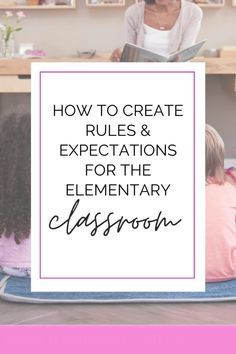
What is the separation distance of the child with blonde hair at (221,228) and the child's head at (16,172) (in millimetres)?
232

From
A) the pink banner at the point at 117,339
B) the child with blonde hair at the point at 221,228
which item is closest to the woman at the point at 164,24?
the child with blonde hair at the point at 221,228

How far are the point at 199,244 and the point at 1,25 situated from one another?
6.37 feet

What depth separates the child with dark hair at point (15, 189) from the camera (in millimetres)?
797

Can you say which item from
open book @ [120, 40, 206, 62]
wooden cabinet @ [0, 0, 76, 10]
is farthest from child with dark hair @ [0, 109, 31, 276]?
wooden cabinet @ [0, 0, 76, 10]

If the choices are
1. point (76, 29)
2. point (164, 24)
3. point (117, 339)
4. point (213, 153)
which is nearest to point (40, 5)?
point (76, 29)

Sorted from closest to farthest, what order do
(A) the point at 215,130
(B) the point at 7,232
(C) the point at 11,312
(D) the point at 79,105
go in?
(D) the point at 79,105, (A) the point at 215,130, (C) the point at 11,312, (B) the point at 7,232

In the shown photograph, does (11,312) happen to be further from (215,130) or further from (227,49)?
(227,49)

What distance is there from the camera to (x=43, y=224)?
0.55 meters

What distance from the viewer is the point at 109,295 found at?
0.68m

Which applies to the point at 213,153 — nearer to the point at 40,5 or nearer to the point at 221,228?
the point at 221,228

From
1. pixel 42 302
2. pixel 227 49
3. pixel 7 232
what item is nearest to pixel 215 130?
pixel 42 302

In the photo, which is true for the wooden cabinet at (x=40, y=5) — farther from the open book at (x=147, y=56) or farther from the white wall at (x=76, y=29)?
the open book at (x=147, y=56)

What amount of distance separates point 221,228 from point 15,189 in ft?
0.97

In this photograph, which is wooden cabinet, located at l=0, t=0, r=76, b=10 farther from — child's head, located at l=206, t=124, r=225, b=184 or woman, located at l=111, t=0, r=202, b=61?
child's head, located at l=206, t=124, r=225, b=184
